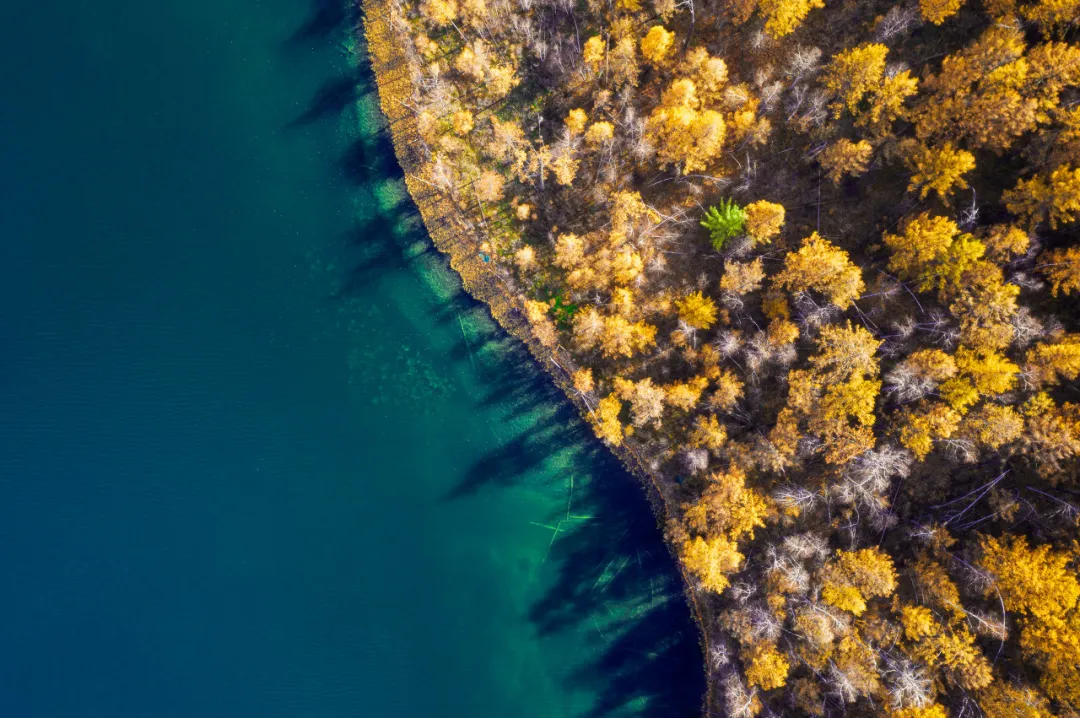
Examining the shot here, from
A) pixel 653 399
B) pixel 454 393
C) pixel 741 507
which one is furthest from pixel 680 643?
pixel 454 393

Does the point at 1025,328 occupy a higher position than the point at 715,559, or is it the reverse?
the point at 1025,328

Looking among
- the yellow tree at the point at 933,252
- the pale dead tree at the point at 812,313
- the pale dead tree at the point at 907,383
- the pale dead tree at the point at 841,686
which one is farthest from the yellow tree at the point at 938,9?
the pale dead tree at the point at 841,686

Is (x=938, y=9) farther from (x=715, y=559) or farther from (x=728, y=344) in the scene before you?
(x=715, y=559)

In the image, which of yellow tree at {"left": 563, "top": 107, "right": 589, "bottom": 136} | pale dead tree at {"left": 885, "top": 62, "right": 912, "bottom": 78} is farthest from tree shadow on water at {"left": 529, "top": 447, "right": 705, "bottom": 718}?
pale dead tree at {"left": 885, "top": 62, "right": 912, "bottom": 78}

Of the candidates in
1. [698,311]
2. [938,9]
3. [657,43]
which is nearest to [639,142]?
[657,43]

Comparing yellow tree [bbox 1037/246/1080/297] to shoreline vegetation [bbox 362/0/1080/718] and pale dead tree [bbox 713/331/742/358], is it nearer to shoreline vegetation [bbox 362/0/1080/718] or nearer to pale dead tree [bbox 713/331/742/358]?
shoreline vegetation [bbox 362/0/1080/718]

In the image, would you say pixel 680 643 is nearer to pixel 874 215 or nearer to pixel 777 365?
pixel 777 365

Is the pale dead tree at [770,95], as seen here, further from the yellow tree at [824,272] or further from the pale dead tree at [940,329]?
the pale dead tree at [940,329]
